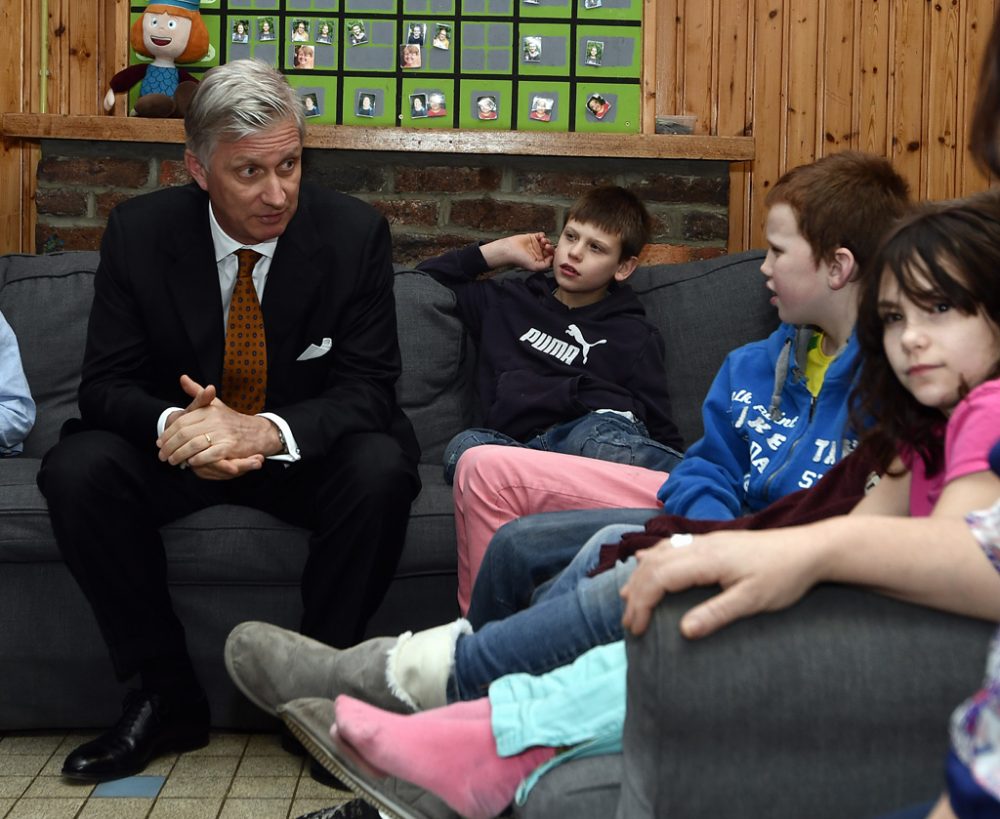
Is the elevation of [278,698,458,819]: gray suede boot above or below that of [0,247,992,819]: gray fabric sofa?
below

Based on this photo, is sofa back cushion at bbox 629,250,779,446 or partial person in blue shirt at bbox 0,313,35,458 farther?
sofa back cushion at bbox 629,250,779,446

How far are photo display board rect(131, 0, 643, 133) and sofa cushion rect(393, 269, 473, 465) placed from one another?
84cm

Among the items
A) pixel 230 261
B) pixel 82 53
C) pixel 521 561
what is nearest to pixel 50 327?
pixel 230 261

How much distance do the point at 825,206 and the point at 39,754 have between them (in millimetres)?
1608

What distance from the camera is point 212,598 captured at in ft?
6.93

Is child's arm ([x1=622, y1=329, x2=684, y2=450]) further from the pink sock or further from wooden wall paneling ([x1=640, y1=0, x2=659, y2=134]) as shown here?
the pink sock

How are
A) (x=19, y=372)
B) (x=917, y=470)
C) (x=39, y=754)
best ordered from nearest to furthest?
Result: (x=917, y=470) < (x=39, y=754) < (x=19, y=372)

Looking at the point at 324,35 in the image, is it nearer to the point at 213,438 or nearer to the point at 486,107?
the point at 486,107

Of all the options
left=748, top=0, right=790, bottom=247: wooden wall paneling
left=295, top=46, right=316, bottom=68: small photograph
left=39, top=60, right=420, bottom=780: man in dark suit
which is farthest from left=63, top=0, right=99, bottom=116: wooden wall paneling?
left=748, top=0, right=790, bottom=247: wooden wall paneling

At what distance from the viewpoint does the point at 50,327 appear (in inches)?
103

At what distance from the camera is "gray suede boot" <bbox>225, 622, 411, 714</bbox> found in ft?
4.62

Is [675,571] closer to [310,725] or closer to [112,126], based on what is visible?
[310,725]

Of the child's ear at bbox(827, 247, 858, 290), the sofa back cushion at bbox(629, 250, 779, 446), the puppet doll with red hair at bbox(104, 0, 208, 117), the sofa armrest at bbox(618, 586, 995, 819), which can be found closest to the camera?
the sofa armrest at bbox(618, 586, 995, 819)

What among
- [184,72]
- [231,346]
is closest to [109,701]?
[231,346]
